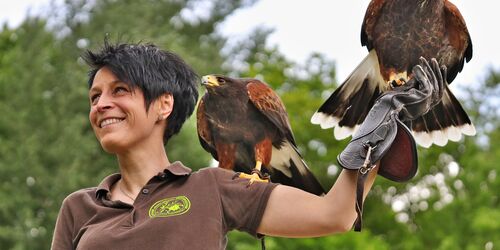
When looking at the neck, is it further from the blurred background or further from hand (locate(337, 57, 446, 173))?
the blurred background

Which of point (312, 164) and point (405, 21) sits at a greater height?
point (405, 21)

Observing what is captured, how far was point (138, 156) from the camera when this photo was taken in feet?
11.2

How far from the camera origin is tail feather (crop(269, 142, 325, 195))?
3.40 meters

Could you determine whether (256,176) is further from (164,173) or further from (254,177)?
(164,173)

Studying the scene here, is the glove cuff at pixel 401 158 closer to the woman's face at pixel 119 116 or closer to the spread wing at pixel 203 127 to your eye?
the spread wing at pixel 203 127

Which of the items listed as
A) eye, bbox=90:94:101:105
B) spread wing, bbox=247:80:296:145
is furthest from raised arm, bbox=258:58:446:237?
eye, bbox=90:94:101:105

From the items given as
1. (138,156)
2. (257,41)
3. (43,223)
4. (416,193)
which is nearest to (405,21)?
(138,156)

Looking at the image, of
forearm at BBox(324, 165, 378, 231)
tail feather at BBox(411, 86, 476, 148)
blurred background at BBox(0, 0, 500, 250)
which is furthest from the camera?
blurred background at BBox(0, 0, 500, 250)

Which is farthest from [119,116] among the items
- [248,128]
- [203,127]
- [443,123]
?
[443,123]

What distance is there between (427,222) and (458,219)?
1.80 ft

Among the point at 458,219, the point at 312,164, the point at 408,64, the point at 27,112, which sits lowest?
the point at 458,219

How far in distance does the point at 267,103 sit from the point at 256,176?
8.9 inches

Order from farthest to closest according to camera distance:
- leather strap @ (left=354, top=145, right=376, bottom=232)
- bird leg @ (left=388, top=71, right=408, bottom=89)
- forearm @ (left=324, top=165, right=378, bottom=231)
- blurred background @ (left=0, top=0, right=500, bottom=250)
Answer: blurred background @ (left=0, top=0, right=500, bottom=250)
bird leg @ (left=388, top=71, right=408, bottom=89)
forearm @ (left=324, top=165, right=378, bottom=231)
leather strap @ (left=354, top=145, right=376, bottom=232)

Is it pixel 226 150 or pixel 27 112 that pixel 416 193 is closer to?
pixel 27 112
